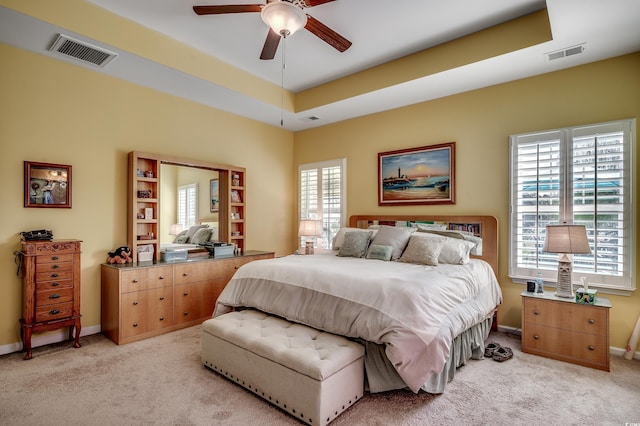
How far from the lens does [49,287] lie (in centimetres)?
312

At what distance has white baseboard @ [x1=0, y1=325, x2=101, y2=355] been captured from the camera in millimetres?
3136

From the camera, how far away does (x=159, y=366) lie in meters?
2.90

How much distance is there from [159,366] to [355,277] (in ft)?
6.26

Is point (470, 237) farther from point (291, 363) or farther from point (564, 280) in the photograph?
point (291, 363)

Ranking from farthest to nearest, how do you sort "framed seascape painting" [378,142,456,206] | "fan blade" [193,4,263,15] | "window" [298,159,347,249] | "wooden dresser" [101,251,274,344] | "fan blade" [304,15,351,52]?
"window" [298,159,347,249] < "framed seascape painting" [378,142,456,206] < "wooden dresser" [101,251,274,344] < "fan blade" [304,15,351,52] < "fan blade" [193,4,263,15]

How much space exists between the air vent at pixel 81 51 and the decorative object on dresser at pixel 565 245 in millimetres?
4559

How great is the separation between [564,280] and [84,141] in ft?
16.8

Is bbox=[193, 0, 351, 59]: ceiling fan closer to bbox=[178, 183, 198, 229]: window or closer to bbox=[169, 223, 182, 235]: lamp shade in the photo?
bbox=[178, 183, 198, 229]: window

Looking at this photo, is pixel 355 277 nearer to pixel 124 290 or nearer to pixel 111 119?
pixel 124 290

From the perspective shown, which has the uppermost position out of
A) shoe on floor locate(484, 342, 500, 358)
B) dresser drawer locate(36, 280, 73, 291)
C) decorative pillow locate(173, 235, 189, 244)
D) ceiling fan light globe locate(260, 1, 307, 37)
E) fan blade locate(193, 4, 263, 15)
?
fan blade locate(193, 4, 263, 15)

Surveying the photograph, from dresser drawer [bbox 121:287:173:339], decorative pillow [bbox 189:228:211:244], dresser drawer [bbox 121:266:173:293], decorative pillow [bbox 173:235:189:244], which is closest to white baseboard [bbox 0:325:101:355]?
dresser drawer [bbox 121:287:173:339]

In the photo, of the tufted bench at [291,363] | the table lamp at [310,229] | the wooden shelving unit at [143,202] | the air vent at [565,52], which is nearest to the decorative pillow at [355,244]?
the table lamp at [310,229]

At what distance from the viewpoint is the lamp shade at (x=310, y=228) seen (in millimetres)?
5213

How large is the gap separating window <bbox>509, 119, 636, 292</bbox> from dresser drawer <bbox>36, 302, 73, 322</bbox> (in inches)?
185
